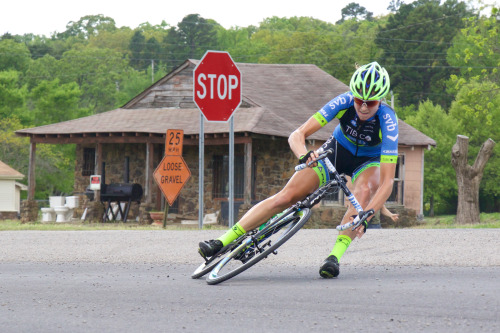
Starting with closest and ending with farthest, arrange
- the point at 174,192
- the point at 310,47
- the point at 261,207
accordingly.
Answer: the point at 261,207 → the point at 174,192 → the point at 310,47

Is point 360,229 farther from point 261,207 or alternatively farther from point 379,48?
point 379,48

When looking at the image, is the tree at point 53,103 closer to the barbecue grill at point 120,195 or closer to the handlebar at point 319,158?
the barbecue grill at point 120,195

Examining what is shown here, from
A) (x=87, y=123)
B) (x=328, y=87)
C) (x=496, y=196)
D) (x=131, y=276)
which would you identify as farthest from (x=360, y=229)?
(x=496, y=196)

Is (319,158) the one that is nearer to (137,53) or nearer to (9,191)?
(9,191)

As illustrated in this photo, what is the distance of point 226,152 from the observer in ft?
95.0

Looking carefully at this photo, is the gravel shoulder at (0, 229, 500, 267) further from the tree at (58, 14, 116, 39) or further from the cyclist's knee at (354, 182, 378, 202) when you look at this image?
the tree at (58, 14, 116, 39)

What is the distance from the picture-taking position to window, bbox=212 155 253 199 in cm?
2873

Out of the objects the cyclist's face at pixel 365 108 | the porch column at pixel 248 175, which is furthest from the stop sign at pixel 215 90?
the cyclist's face at pixel 365 108

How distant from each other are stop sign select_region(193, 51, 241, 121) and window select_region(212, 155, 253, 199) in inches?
409

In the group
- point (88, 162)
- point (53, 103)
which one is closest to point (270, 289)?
point (88, 162)

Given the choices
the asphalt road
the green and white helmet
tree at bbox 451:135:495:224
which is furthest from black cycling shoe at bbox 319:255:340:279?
tree at bbox 451:135:495:224

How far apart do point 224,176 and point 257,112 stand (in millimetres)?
2443

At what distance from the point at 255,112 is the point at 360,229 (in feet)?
69.5

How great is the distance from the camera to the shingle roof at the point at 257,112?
27.5 meters
